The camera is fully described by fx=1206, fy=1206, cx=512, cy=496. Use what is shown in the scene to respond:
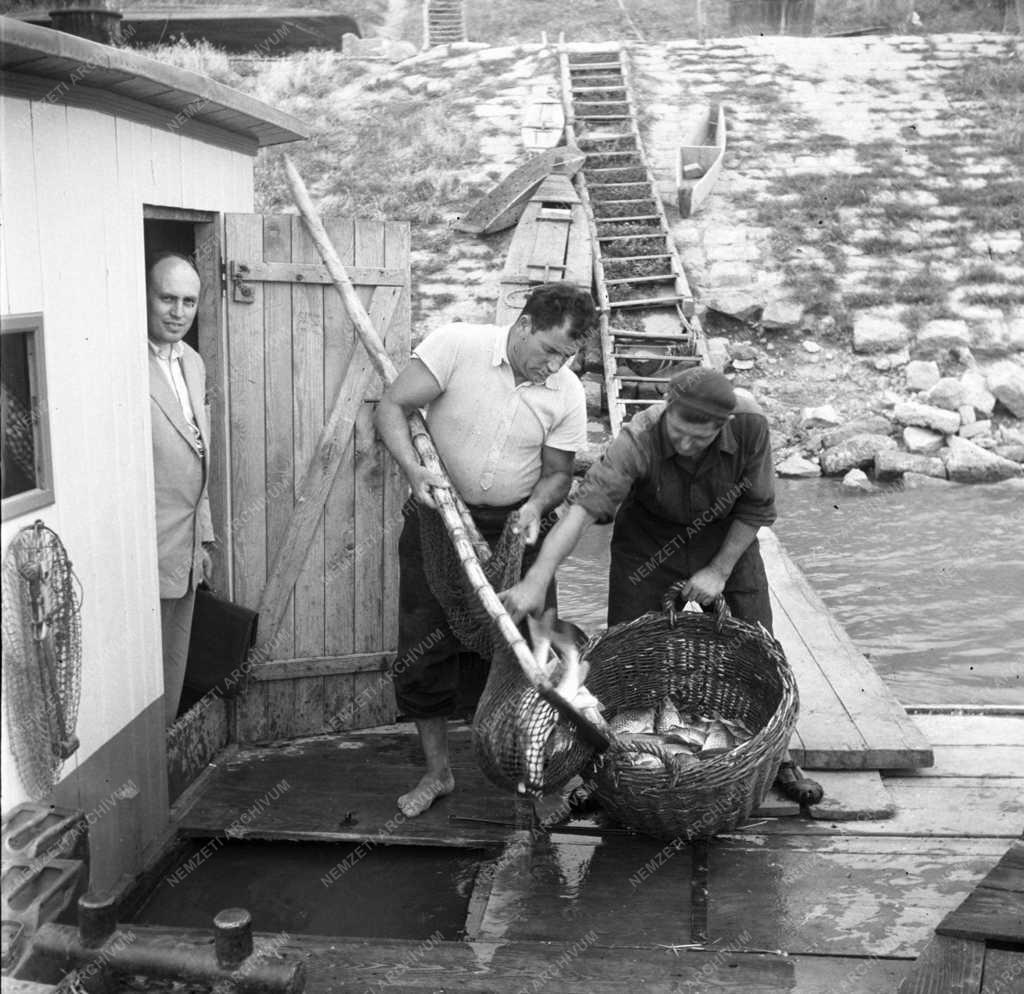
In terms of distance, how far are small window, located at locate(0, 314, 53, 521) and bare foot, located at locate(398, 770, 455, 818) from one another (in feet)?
6.88

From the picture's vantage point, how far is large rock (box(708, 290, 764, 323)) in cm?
1529

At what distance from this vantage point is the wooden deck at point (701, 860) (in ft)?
12.3

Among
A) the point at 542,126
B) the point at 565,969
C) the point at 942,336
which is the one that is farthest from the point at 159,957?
the point at 542,126

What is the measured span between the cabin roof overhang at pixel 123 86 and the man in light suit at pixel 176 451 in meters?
0.60

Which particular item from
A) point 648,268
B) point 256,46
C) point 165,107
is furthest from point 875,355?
point 256,46

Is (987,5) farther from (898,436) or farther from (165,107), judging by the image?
(165,107)

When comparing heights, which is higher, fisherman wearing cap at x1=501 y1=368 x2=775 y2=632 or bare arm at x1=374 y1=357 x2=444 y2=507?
bare arm at x1=374 y1=357 x2=444 y2=507

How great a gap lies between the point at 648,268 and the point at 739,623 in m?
11.2

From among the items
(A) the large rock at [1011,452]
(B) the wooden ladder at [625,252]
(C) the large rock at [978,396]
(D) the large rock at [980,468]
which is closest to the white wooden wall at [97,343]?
(B) the wooden ladder at [625,252]

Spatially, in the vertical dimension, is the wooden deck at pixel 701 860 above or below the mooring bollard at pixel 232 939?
below

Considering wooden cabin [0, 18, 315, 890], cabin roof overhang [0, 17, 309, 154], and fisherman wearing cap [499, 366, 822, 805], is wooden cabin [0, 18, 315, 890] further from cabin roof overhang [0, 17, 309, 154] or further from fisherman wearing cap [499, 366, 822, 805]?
fisherman wearing cap [499, 366, 822, 805]

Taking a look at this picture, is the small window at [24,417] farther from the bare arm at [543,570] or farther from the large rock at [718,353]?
the large rock at [718,353]

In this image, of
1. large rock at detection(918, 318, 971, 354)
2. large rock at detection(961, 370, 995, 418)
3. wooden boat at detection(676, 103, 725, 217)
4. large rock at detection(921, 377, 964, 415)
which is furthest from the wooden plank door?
wooden boat at detection(676, 103, 725, 217)

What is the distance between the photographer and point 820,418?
535 inches
